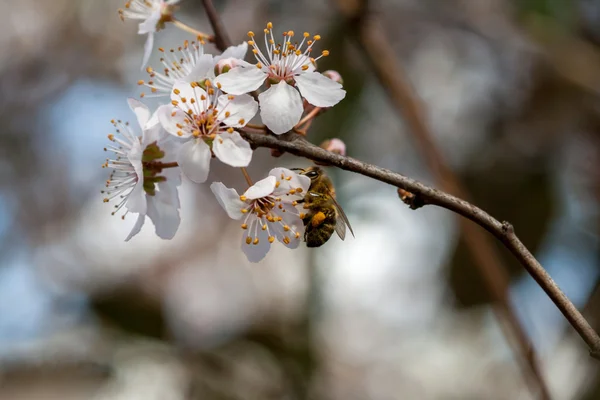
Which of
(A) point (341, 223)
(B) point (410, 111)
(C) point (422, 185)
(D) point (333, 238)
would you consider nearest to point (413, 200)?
(C) point (422, 185)

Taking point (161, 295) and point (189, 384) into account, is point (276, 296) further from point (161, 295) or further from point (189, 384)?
point (189, 384)

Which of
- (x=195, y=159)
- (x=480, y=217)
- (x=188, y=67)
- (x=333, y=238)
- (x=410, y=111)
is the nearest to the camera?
(x=480, y=217)

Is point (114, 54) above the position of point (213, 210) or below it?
above

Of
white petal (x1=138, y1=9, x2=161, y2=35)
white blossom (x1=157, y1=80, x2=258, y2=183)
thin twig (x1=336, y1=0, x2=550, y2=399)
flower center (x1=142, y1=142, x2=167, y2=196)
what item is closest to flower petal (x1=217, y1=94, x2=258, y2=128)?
white blossom (x1=157, y1=80, x2=258, y2=183)

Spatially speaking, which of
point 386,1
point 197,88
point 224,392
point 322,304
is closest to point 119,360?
point 224,392

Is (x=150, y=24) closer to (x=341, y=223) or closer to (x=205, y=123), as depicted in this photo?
(x=205, y=123)

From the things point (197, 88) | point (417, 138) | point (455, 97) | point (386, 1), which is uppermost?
point (386, 1)
